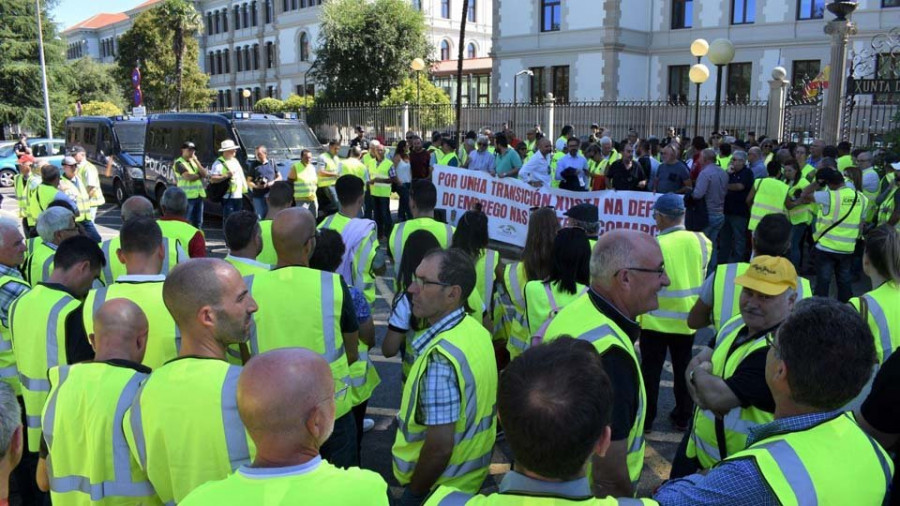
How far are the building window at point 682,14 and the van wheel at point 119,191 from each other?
83.2ft

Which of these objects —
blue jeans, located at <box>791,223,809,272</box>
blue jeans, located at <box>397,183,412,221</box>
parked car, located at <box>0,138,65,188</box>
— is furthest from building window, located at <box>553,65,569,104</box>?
blue jeans, located at <box>791,223,809,272</box>

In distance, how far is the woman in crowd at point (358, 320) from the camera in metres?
3.81

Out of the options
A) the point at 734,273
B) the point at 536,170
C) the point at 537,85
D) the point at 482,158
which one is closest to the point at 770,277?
the point at 734,273

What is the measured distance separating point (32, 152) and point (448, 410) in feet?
81.6

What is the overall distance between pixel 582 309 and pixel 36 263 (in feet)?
13.2

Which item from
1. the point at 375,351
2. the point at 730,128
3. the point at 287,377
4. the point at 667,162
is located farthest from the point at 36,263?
the point at 730,128

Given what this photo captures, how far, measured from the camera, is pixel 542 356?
5.74ft

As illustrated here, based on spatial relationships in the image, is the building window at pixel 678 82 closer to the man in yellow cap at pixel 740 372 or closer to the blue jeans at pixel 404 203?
the blue jeans at pixel 404 203

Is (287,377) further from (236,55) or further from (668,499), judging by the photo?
(236,55)

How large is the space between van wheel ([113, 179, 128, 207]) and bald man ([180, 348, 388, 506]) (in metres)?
17.2

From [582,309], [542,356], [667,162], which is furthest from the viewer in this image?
[667,162]

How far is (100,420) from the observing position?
247 centimetres

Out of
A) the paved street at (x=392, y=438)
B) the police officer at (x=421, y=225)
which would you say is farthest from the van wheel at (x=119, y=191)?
the police officer at (x=421, y=225)

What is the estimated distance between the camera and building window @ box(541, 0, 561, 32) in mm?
33406
